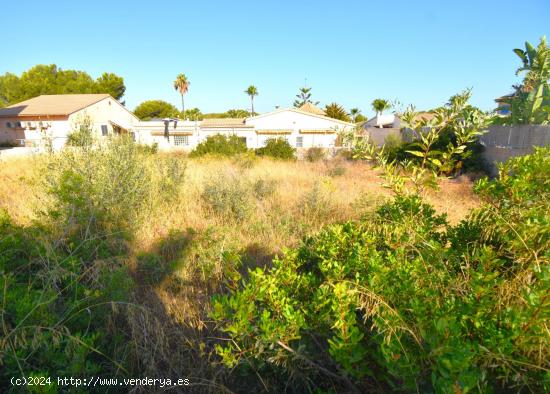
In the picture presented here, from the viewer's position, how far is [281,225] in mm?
4246

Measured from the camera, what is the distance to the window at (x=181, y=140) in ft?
88.3

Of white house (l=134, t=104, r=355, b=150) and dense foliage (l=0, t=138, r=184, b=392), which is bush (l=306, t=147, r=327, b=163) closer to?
dense foliage (l=0, t=138, r=184, b=392)

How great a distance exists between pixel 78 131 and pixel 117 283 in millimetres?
3871

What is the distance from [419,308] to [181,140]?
28078mm

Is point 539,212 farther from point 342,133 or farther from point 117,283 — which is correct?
point 117,283

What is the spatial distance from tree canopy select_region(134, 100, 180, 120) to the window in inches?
914

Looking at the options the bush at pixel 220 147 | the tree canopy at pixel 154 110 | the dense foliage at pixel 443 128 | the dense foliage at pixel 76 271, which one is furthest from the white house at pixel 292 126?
the tree canopy at pixel 154 110

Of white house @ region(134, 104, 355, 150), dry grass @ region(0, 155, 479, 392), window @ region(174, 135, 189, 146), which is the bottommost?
dry grass @ region(0, 155, 479, 392)

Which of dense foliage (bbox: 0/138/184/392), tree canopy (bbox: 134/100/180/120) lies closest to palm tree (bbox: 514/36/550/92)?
dense foliage (bbox: 0/138/184/392)

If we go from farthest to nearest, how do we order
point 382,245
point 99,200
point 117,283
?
point 99,200
point 117,283
point 382,245

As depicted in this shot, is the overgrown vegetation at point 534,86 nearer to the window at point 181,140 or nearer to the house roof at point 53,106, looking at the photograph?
the window at point 181,140

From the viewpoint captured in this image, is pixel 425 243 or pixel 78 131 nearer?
pixel 425 243

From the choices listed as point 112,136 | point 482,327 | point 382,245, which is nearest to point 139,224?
point 112,136

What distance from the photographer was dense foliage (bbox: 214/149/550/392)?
39.7 inches
